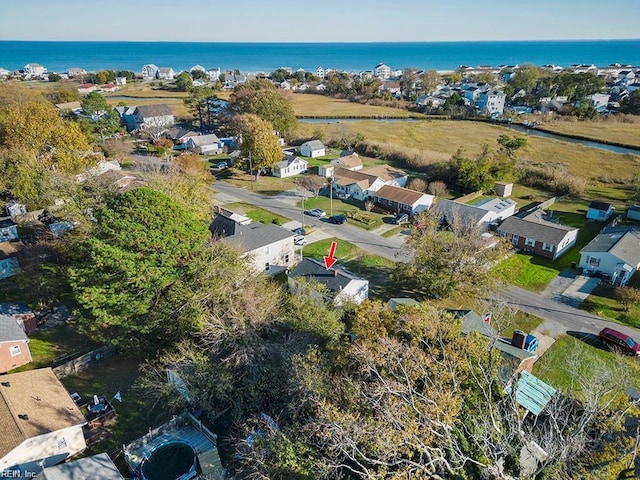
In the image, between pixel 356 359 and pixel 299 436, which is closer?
pixel 299 436

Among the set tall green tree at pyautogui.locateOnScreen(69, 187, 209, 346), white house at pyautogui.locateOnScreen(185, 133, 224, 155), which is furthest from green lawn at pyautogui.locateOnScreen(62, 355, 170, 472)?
white house at pyautogui.locateOnScreen(185, 133, 224, 155)

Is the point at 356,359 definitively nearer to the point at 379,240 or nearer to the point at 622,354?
the point at 622,354

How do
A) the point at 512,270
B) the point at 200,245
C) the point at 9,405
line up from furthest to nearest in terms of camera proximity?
the point at 512,270 < the point at 200,245 < the point at 9,405

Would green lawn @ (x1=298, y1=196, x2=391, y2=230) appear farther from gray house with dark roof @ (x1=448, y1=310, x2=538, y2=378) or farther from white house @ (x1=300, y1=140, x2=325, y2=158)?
gray house with dark roof @ (x1=448, y1=310, x2=538, y2=378)

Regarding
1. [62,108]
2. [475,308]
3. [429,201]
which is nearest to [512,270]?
[475,308]

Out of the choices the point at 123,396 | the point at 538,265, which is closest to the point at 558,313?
the point at 538,265

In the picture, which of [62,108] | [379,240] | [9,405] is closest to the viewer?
[9,405]

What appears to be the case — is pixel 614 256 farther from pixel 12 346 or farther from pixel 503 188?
pixel 12 346
